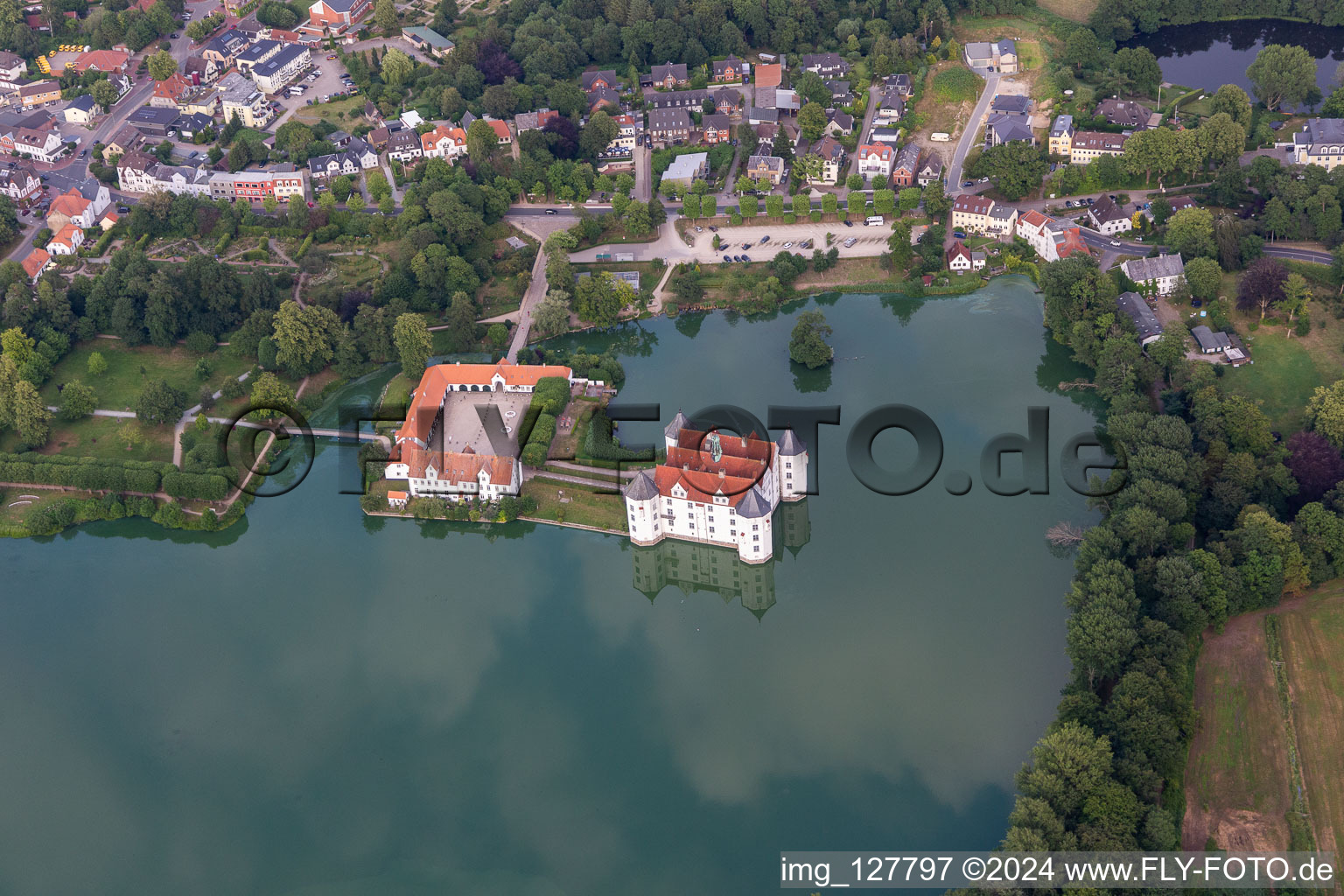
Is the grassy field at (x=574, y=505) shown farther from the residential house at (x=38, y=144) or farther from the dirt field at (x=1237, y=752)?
the residential house at (x=38, y=144)

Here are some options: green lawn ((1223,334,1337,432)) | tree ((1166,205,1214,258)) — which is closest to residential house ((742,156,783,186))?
tree ((1166,205,1214,258))

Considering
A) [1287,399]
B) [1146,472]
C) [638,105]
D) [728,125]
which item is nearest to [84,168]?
[638,105]

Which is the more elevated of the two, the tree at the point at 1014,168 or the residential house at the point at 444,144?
the tree at the point at 1014,168

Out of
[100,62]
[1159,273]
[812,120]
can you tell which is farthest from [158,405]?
[1159,273]

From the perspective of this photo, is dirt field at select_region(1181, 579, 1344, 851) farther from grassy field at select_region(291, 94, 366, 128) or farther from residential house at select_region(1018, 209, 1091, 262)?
grassy field at select_region(291, 94, 366, 128)

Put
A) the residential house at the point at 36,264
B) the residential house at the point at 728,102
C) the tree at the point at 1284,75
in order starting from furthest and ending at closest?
1. the residential house at the point at 728,102
2. the tree at the point at 1284,75
3. the residential house at the point at 36,264

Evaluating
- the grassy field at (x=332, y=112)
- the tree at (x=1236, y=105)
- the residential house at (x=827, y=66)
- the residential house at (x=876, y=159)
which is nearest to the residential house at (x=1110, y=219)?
the tree at (x=1236, y=105)

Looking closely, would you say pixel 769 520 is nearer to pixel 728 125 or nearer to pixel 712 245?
pixel 712 245
